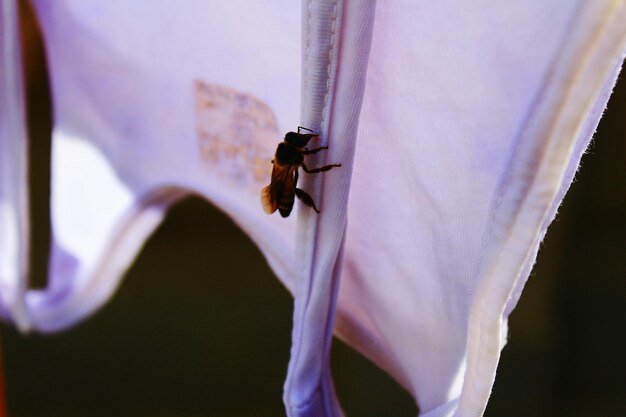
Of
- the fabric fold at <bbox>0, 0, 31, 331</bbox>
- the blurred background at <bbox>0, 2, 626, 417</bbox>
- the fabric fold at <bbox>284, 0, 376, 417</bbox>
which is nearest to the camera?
the fabric fold at <bbox>284, 0, 376, 417</bbox>

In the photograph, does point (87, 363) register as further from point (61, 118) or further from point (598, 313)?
point (598, 313)

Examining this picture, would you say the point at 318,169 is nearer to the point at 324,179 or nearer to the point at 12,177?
the point at 324,179

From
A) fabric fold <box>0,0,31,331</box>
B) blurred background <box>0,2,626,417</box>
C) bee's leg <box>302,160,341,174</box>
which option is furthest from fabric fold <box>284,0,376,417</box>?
blurred background <box>0,2,626,417</box>

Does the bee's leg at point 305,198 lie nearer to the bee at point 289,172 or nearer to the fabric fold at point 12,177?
the bee at point 289,172

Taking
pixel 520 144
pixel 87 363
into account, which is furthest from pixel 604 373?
pixel 520 144

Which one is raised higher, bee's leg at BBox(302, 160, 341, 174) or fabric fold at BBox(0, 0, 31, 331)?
bee's leg at BBox(302, 160, 341, 174)

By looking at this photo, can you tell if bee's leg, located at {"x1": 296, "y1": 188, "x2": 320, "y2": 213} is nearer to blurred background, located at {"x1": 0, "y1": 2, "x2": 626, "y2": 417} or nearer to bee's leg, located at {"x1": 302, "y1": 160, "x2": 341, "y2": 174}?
bee's leg, located at {"x1": 302, "y1": 160, "x2": 341, "y2": 174}
